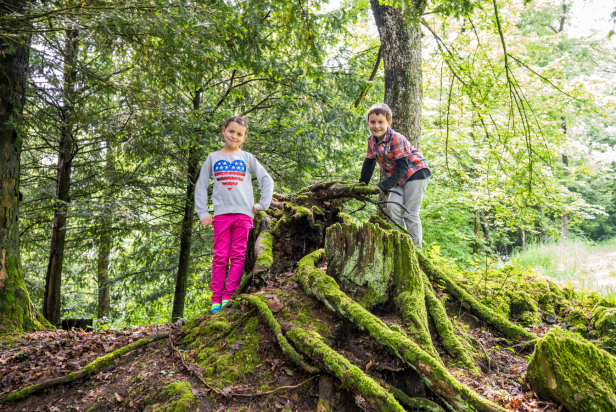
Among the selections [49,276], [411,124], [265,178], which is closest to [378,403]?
[265,178]

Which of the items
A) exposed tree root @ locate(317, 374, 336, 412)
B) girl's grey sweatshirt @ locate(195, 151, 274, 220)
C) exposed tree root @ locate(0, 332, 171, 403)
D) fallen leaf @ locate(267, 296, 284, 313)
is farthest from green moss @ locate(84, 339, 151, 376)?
exposed tree root @ locate(317, 374, 336, 412)

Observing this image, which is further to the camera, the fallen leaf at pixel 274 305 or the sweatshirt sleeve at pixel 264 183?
the sweatshirt sleeve at pixel 264 183

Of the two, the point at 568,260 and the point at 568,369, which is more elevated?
the point at 568,369

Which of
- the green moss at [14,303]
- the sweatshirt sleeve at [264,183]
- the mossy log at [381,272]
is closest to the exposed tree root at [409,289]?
the mossy log at [381,272]

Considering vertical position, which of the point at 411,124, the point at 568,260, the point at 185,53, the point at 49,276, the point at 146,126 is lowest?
the point at 49,276

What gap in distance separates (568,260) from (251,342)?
419 inches

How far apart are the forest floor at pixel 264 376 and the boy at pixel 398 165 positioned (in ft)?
5.54

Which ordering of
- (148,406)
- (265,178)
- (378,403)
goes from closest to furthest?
(378,403) < (148,406) < (265,178)

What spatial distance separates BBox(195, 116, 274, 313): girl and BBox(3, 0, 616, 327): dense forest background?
179 centimetres

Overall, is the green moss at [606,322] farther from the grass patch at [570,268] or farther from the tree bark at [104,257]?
the tree bark at [104,257]

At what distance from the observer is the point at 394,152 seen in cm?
444

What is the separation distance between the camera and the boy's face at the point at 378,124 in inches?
171

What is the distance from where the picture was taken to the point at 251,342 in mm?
2717

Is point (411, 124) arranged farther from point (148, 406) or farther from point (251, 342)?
point (148, 406)
